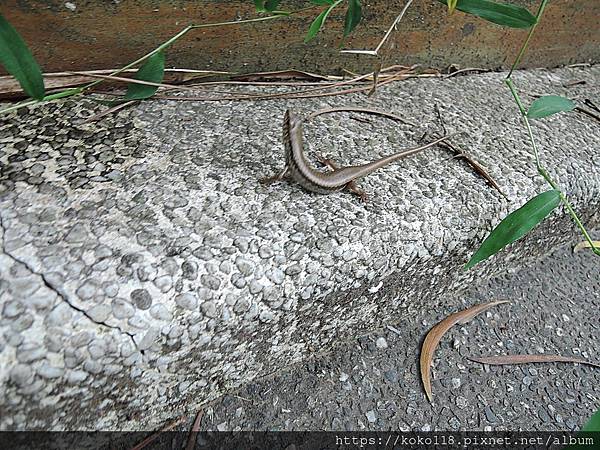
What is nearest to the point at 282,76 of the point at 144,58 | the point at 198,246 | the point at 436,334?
the point at 144,58

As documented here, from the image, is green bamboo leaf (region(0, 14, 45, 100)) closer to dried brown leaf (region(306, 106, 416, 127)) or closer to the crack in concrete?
the crack in concrete

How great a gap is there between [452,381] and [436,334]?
0.13 metres

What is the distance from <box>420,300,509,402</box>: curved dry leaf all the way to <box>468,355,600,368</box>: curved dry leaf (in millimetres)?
104

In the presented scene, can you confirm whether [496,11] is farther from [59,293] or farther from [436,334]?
[59,293]

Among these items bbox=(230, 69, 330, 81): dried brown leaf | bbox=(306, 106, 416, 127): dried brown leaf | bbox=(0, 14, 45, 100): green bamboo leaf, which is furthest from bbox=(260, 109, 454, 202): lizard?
bbox=(0, 14, 45, 100): green bamboo leaf

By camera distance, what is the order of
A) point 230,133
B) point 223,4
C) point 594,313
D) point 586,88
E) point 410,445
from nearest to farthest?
point 410,445 → point 230,133 → point 223,4 → point 594,313 → point 586,88

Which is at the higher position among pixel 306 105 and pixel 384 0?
pixel 384 0

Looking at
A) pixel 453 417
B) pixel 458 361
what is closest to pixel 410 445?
pixel 453 417

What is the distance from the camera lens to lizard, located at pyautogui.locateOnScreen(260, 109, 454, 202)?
50.8 inches

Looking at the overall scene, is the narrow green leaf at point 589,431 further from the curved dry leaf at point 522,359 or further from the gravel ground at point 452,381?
the curved dry leaf at point 522,359

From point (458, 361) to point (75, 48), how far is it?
1301mm

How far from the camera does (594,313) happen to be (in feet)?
5.42

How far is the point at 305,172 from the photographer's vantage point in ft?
4.21

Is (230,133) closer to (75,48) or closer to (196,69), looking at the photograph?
(196,69)
